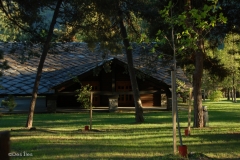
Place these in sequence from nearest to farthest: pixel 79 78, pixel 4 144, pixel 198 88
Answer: pixel 4 144
pixel 198 88
pixel 79 78

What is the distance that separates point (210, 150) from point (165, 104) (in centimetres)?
2444

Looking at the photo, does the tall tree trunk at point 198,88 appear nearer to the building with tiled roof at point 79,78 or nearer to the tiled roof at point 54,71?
the tiled roof at point 54,71

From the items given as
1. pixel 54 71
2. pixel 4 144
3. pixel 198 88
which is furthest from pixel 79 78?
pixel 4 144

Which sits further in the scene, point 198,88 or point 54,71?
point 54,71

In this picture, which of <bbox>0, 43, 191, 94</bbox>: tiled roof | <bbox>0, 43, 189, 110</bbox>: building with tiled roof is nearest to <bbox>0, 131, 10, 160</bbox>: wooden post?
<bbox>0, 43, 191, 94</bbox>: tiled roof

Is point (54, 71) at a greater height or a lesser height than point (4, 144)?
greater

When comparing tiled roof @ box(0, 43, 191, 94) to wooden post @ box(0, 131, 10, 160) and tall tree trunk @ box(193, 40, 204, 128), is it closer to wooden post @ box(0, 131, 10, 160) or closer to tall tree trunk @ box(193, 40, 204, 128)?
tall tree trunk @ box(193, 40, 204, 128)

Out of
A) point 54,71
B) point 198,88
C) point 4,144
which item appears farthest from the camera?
point 54,71

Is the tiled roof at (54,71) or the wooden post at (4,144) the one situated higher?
the tiled roof at (54,71)

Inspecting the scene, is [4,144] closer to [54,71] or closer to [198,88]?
[198,88]

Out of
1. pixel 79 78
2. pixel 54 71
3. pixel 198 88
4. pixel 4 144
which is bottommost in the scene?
pixel 4 144

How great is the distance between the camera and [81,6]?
54.6 feet

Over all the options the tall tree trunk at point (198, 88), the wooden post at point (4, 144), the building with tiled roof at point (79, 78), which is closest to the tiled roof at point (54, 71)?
the building with tiled roof at point (79, 78)

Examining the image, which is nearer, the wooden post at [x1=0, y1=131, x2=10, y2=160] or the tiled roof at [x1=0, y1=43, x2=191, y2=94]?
the wooden post at [x1=0, y1=131, x2=10, y2=160]
